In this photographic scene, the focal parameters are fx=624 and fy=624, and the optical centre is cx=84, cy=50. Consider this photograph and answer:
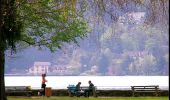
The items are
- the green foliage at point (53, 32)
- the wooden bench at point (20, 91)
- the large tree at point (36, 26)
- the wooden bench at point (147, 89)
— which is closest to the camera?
the large tree at point (36, 26)

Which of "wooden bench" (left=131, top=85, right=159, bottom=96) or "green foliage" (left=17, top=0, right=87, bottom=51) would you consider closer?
"green foliage" (left=17, top=0, right=87, bottom=51)

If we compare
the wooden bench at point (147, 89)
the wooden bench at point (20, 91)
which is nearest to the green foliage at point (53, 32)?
the wooden bench at point (20, 91)

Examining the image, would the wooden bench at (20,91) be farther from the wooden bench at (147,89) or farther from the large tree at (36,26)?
the wooden bench at (147,89)

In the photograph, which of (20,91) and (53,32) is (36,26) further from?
(20,91)

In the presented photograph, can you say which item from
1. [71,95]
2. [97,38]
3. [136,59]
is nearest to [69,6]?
[97,38]

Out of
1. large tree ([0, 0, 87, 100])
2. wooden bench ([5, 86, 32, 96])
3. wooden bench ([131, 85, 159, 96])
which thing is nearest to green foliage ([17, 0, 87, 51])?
large tree ([0, 0, 87, 100])

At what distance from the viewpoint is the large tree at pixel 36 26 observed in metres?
18.8

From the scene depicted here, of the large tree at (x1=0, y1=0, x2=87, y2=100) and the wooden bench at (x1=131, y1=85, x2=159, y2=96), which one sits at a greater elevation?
the large tree at (x1=0, y1=0, x2=87, y2=100)

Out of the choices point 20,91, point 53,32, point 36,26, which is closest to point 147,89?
point 53,32

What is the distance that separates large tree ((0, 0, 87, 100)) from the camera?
18.8 m

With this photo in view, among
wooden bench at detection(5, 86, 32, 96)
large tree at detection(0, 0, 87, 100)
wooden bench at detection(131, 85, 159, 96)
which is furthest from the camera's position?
wooden bench at detection(131, 85, 159, 96)

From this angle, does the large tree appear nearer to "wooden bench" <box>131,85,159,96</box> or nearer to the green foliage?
the green foliage

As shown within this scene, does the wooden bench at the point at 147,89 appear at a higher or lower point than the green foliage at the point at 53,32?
lower

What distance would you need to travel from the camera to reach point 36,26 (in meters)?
29.5
